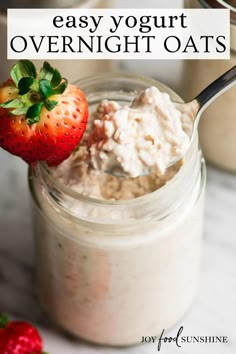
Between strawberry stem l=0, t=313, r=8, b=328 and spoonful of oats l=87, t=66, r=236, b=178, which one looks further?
strawberry stem l=0, t=313, r=8, b=328

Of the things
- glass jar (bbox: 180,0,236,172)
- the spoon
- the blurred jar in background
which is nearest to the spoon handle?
the spoon

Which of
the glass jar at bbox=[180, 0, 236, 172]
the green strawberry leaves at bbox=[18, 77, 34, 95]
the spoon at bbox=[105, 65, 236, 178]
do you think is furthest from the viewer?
the glass jar at bbox=[180, 0, 236, 172]

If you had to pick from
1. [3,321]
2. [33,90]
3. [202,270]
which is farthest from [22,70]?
[202,270]

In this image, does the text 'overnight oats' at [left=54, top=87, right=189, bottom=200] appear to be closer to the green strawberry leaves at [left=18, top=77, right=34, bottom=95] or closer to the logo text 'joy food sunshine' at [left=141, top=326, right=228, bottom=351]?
the green strawberry leaves at [left=18, top=77, right=34, bottom=95]

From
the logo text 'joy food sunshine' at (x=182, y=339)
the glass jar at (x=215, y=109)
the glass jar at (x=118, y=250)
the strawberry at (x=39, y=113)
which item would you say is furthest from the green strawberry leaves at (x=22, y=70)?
the logo text 'joy food sunshine' at (x=182, y=339)

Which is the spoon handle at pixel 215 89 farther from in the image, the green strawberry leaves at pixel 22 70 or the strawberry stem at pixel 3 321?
the strawberry stem at pixel 3 321

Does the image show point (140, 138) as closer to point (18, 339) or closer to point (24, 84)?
point (24, 84)

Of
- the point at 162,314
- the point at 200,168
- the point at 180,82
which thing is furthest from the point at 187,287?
the point at 180,82

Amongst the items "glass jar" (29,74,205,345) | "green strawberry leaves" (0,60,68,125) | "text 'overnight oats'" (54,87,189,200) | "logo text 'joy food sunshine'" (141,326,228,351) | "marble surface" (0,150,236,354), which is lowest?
"logo text 'joy food sunshine'" (141,326,228,351)

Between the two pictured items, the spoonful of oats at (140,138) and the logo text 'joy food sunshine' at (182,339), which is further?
the logo text 'joy food sunshine' at (182,339)
